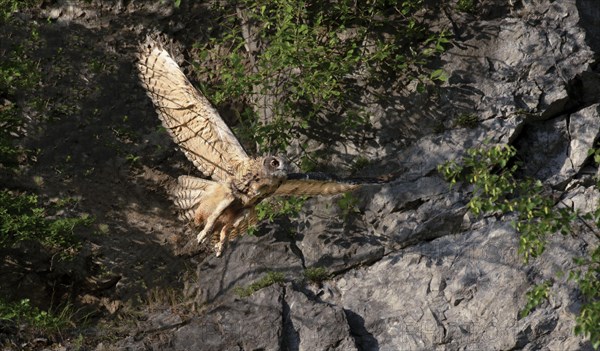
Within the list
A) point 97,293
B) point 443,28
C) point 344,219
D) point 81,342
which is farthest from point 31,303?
point 443,28

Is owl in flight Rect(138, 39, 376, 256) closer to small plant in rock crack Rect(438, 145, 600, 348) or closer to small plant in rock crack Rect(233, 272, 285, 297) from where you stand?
small plant in rock crack Rect(233, 272, 285, 297)

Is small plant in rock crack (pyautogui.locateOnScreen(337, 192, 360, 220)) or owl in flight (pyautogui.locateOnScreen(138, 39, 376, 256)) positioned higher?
owl in flight (pyautogui.locateOnScreen(138, 39, 376, 256))

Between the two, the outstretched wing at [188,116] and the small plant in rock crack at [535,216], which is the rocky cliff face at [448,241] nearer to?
the small plant in rock crack at [535,216]

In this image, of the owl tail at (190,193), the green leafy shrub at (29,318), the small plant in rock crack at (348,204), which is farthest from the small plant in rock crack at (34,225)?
the small plant in rock crack at (348,204)

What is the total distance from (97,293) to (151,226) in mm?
771

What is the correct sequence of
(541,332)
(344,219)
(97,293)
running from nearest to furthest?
(541,332), (344,219), (97,293)

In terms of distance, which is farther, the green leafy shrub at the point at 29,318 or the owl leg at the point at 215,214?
the green leafy shrub at the point at 29,318

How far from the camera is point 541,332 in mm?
7125

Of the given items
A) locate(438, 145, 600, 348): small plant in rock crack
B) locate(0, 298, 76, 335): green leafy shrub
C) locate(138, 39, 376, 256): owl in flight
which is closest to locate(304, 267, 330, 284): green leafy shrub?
locate(138, 39, 376, 256): owl in flight

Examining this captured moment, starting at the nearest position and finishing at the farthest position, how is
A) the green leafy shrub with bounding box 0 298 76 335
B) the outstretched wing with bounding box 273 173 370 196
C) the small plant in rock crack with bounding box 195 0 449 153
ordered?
1. the outstretched wing with bounding box 273 173 370 196
2. the green leafy shrub with bounding box 0 298 76 335
3. the small plant in rock crack with bounding box 195 0 449 153

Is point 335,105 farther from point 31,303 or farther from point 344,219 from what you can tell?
point 31,303

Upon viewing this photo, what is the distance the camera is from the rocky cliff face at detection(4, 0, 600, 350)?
7.40 m

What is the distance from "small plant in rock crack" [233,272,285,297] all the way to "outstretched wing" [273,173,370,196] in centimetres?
78

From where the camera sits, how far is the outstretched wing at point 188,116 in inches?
283
